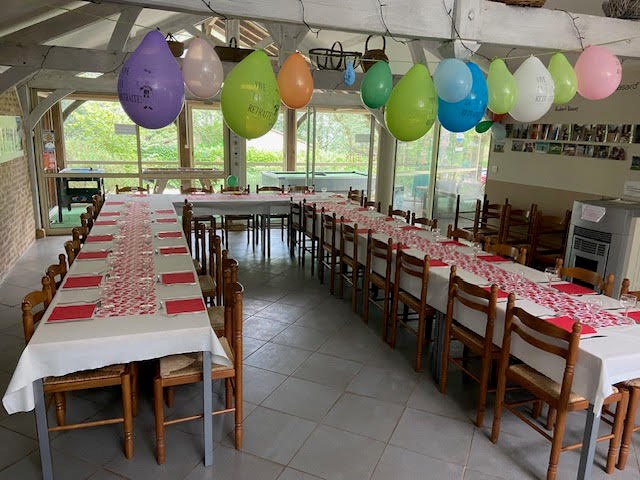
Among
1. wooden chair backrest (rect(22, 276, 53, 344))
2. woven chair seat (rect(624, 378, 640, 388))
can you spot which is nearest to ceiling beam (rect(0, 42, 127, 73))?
wooden chair backrest (rect(22, 276, 53, 344))

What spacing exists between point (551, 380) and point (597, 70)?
2.16 meters

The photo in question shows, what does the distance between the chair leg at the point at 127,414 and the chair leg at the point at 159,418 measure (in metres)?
0.12

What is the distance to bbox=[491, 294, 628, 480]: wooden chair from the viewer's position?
2146 millimetres

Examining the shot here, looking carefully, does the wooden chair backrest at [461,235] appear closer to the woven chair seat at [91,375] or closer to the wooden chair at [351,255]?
the wooden chair at [351,255]

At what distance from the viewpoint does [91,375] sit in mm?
2299

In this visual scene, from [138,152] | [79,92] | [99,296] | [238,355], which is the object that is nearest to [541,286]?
[238,355]

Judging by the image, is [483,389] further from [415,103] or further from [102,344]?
[102,344]

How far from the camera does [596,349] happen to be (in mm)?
2156

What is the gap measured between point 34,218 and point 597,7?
7585 mm

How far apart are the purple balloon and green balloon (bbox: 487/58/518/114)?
6.49 ft

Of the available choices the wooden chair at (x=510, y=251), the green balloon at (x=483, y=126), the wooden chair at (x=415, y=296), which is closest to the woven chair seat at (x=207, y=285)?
the wooden chair at (x=415, y=296)

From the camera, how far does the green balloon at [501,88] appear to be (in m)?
3.11

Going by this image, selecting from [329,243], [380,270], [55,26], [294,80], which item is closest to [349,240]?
[380,270]

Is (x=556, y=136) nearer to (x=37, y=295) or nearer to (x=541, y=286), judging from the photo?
(x=541, y=286)
